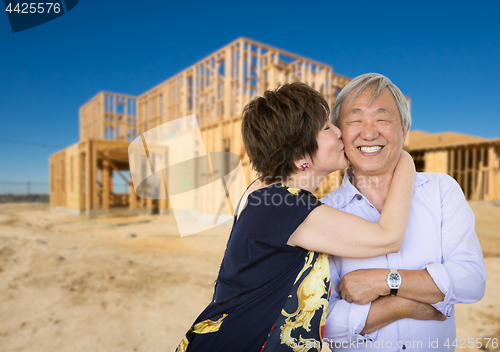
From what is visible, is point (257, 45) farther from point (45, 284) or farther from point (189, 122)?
point (45, 284)

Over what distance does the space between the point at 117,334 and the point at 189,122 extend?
13.4 metres

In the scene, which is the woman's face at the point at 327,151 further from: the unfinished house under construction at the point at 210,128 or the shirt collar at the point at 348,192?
the unfinished house under construction at the point at 210,128

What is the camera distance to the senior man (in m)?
1.34

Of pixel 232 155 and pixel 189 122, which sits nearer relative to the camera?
pixel 232 155

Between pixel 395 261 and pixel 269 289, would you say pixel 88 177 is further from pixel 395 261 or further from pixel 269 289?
pixel 395 261

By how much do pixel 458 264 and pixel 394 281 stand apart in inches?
12.0

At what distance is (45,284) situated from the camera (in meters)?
5.16

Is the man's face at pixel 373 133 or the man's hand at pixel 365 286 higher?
the man's face at pixel 373 133

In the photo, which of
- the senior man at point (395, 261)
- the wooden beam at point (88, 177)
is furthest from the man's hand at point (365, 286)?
the wooden beam at point (88, 177)

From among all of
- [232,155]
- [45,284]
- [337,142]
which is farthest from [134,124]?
[337,142]

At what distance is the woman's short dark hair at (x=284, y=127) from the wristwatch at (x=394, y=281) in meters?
0.67

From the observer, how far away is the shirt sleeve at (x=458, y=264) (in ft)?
4.31

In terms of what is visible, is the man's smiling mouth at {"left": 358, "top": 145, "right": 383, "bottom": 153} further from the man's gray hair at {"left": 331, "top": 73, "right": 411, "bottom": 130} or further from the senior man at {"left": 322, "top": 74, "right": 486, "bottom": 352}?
the man's gray hair at {"left": 331, "top": 73, "right": 411, "bottom": 130}

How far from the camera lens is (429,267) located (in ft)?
4.41
